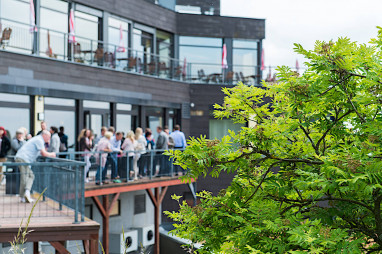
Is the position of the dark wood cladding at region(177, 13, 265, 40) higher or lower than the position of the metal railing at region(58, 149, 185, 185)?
higher

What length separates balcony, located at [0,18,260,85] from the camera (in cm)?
1559

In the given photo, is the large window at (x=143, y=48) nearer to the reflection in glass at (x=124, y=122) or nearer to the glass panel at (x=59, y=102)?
the reflection in glass at (x=124, y=122)

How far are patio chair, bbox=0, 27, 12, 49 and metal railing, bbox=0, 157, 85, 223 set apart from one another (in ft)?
21.7

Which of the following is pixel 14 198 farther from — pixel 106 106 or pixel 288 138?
pixel 106 106

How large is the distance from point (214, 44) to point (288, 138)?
2350cm

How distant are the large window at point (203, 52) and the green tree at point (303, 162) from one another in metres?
21.1

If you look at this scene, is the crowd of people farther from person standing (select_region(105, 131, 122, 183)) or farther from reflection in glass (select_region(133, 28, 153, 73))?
reflection in glass (select_region(133, 28, 153, 73))

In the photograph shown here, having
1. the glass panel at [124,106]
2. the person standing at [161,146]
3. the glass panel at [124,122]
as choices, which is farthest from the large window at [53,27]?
the person standing at [161,146]

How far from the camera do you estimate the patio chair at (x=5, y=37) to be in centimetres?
1497

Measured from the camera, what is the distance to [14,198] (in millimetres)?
10219

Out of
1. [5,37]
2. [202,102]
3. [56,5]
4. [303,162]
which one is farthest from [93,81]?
[303,162]

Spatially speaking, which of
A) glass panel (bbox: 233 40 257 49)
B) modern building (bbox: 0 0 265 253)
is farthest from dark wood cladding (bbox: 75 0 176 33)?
glass panel (bbox: 233 40 257 49)

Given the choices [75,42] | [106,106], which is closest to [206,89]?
[106,106]

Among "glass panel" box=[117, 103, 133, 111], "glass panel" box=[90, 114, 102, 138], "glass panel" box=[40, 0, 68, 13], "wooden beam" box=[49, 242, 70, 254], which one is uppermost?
"glass panel" box=[40, 0, 68, 13]
